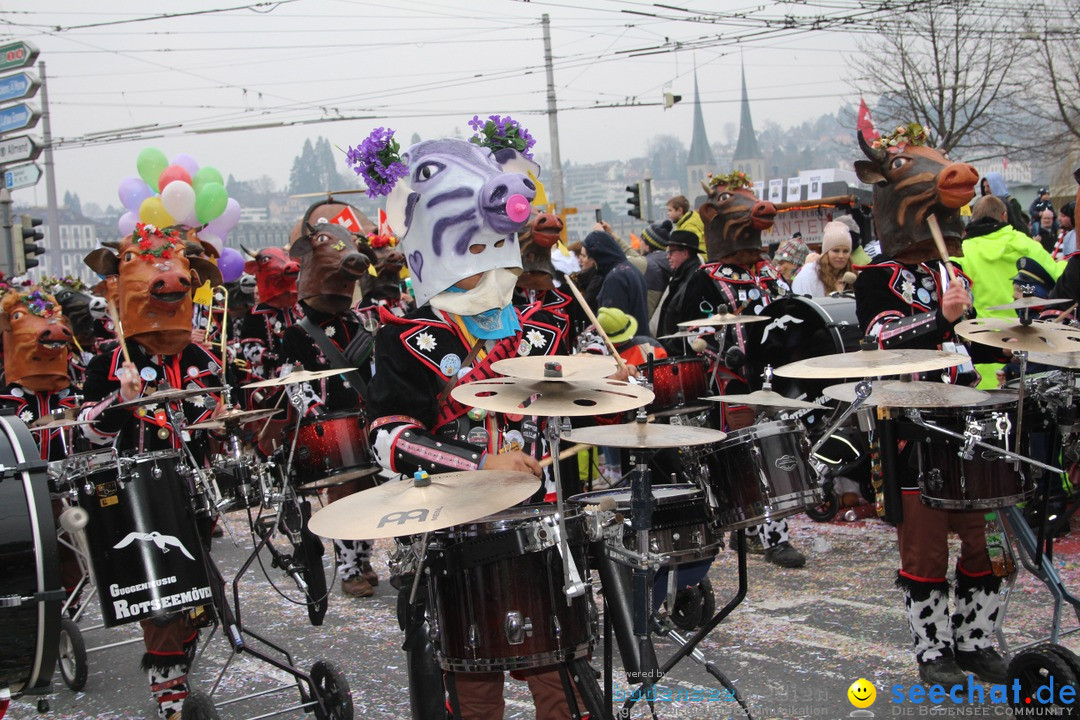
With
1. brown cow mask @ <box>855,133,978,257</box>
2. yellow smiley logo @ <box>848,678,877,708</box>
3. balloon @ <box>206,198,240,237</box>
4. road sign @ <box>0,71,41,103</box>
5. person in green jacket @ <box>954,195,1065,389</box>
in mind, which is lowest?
yellow smiley logo @ <box>848,678,877,708</box>

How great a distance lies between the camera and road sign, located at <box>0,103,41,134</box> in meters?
13.2

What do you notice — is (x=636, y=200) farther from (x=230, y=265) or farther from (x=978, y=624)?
(x=978, y=624)

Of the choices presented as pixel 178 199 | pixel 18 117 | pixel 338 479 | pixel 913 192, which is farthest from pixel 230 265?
pixel 913 192

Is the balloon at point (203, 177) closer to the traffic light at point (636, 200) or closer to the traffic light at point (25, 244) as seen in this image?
the traffic light at point (25, 244)

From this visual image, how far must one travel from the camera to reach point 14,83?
1318cm

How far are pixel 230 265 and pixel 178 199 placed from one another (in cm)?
171

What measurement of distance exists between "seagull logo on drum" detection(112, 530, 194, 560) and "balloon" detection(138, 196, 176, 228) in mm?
5848

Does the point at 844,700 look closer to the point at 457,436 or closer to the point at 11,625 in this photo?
the point at 457,436

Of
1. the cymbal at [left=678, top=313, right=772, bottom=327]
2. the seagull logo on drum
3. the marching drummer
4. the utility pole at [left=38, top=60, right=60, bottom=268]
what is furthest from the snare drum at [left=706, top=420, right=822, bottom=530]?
the utility pole at [left=38, top=60, right=60, bottom=268]

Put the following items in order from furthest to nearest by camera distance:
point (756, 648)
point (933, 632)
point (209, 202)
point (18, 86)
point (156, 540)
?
point (18, 86)
point (209, 202)
point (756, 648)
point (933, 632)
point (156, 540)

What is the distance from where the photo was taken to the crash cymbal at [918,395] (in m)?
4.04

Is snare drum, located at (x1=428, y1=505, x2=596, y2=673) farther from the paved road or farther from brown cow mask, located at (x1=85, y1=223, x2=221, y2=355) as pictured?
brown cow mask, located at (x1=85, y1=223, x2=221, y2=355)

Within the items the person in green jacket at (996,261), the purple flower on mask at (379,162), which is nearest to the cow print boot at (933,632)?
the purple flower on mask at (379,162)

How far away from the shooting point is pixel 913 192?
528cm
